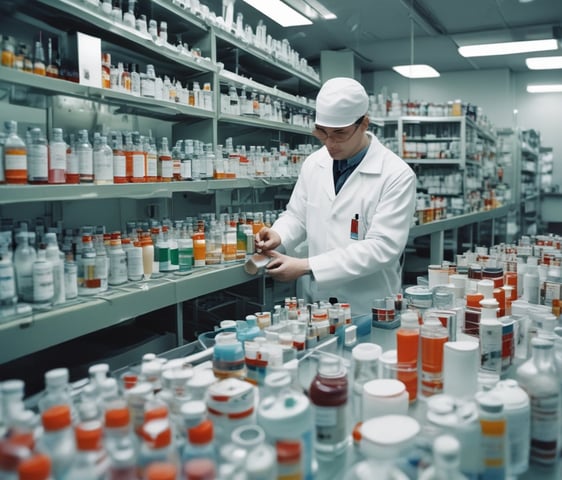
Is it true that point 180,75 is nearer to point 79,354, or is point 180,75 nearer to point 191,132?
point 191,132

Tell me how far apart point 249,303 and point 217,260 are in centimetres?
123

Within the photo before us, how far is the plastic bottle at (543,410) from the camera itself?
3.57ft

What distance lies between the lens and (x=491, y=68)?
1061 centimetres

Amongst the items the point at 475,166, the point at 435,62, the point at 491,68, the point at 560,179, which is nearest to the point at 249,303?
the point at 475,166

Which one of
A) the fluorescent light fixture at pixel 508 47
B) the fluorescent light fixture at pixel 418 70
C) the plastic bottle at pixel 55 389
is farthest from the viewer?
the fluorescent light fixture at pixel 418 70

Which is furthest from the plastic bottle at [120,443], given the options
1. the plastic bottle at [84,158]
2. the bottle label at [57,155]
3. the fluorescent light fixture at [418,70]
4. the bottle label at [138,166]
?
the fluorescent light fixture at [418,70]

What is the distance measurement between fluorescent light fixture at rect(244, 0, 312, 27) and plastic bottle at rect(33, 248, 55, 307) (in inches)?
157

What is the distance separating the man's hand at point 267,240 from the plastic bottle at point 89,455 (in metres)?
1.72

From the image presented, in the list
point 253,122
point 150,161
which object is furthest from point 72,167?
point 253,122

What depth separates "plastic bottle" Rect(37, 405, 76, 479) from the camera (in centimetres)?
84

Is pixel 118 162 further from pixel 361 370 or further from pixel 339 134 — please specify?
pixel 361 370

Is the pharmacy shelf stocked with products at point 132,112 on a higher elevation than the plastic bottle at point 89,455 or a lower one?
higher

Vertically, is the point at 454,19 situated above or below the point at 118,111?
above

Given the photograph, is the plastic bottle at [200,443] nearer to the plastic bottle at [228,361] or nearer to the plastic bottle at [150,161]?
the plastic bottle at [228,361]
